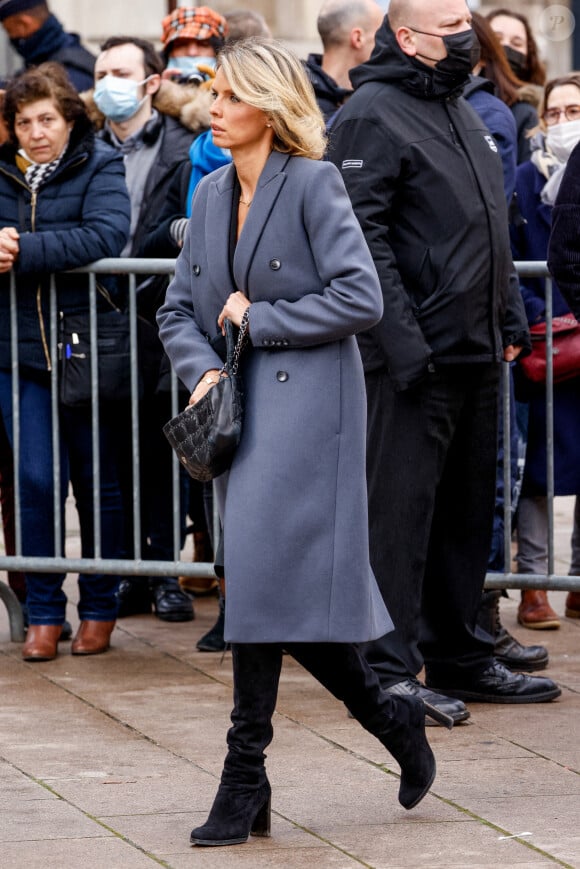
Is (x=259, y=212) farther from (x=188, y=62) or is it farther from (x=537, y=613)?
(x=188, y=62)

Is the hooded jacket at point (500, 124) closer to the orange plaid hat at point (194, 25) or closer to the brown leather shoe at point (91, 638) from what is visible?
the orange plaid hat at point (194, 25)

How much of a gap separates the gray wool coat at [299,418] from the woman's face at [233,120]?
3.2 inches

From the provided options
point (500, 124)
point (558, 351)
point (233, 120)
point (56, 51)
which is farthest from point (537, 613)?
point (56, 51)

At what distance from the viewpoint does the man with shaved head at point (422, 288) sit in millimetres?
5254

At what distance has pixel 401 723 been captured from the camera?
14.5ft

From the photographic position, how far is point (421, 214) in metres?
5.30

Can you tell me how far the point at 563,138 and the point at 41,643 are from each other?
283cm

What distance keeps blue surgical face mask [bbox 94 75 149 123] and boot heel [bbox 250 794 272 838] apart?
3695mm

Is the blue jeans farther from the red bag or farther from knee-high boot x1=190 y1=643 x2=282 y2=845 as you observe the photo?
knee-high boot x1=190 y1=643 x2=282 y2=845

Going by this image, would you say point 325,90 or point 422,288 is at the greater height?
point 325,90

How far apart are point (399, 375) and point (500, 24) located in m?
4.00

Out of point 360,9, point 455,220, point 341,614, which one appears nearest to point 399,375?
point 455,220

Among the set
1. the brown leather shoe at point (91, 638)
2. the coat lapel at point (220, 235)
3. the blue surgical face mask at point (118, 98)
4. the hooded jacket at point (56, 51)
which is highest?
the hooded jacket at point (56, 51)

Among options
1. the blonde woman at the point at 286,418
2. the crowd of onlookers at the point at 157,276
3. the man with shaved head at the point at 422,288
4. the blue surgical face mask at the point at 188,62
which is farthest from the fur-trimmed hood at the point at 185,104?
the blonde woman at the point at 286,418
